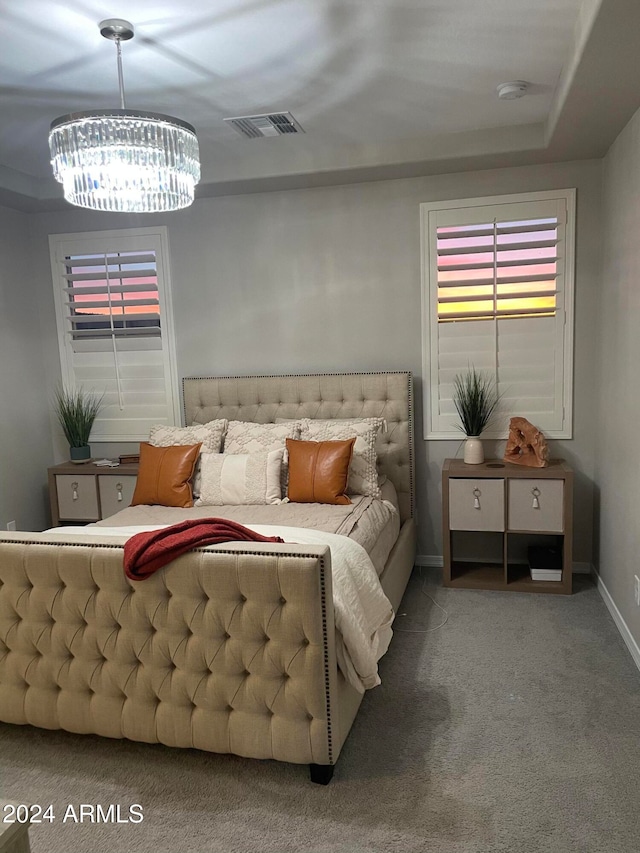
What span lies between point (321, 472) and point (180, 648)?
1.45 meters

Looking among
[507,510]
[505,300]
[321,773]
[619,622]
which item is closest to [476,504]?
[507,510]

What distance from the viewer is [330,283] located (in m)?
4.21

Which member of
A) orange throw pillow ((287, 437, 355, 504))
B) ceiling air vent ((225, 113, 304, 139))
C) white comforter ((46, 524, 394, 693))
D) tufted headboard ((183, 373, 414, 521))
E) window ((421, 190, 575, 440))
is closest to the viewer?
white comforter ((46, 524, 394, 693))

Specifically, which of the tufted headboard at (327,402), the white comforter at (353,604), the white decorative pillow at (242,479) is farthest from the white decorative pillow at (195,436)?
the white comforter at (353,604)

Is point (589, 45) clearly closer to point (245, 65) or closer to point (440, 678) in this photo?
point (245, 65)

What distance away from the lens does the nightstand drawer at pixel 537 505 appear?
12.0 ft

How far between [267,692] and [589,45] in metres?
2.41

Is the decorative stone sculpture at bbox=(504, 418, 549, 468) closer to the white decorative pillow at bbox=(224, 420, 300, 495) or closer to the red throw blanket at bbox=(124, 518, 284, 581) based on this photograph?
the white decorative pillow at bbox=(224, 420, 300, 495)

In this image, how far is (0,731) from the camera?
8.38 feet

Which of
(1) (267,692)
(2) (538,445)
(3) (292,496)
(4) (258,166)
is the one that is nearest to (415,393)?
(2) (538,445)

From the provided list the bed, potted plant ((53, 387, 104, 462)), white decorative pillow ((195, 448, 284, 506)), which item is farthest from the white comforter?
potted plant ((53, 387, 104, 462))

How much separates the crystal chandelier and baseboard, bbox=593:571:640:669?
2.76m

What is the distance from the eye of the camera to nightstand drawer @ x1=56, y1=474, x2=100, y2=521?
4.33 meters

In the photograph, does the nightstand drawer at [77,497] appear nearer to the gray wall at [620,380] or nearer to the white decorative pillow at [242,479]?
the white decorative pillow at [242,479]
